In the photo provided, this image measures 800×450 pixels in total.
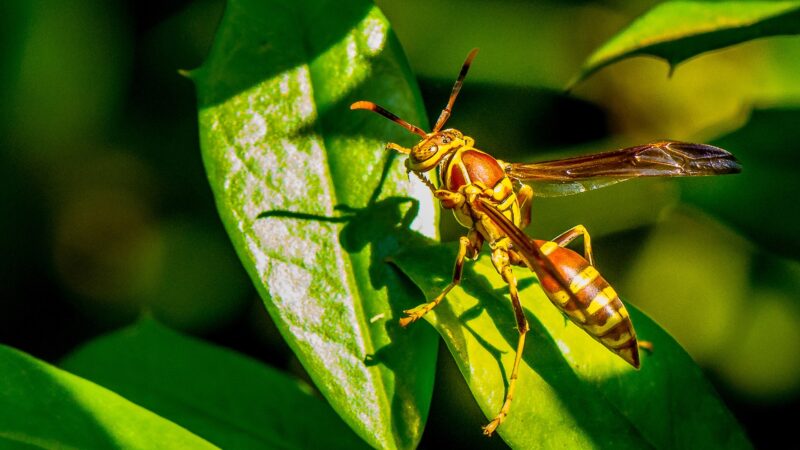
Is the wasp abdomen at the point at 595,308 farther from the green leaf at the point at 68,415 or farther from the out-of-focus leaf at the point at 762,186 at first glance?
the green leaf at the point at 68,415

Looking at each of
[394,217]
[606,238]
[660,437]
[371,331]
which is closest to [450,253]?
[394,217]

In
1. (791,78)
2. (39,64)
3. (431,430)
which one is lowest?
(431,430)

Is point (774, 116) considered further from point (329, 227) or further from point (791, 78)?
point (329, 227)

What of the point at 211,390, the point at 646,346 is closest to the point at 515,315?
the point at 646,346

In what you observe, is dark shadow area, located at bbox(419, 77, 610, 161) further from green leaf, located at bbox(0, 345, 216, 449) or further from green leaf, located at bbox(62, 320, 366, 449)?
green leaf, located at bbox(0, 345, 216, 449)

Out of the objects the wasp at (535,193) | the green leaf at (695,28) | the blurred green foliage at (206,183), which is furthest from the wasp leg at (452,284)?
the blurred green foliage at (206,183)
